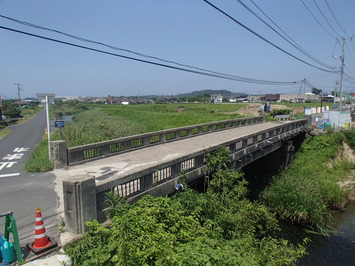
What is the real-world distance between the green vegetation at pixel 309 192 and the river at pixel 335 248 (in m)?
0.57

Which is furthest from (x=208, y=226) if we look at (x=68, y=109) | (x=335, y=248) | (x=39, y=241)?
(x=68, y=109)

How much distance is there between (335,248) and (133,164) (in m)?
7.79

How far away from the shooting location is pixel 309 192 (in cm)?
1316

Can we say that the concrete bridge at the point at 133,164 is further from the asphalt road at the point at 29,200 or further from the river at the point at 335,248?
the river at the point at 335,248

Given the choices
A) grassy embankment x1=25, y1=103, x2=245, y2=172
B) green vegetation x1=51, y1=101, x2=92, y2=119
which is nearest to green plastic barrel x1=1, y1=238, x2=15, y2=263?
grassy embankment x1=25, y1=103, x2=245, y2=172

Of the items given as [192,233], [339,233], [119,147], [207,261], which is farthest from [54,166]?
[339,233]

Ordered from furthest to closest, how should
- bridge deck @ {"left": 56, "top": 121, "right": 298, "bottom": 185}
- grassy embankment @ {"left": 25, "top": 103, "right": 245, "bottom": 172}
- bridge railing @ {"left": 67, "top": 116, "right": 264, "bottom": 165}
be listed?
grassy embankment @ {"left": 25, "top": 103, "right": 245, "bottom": 172}, bridge railing @ {"left": 67, "top": 116, "right": 264, "bottom": 165}, bridge deck @ {"left": 56, "top": 121, "right": 298, "bottom": 185}

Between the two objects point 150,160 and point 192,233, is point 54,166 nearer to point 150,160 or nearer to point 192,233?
point 150,160

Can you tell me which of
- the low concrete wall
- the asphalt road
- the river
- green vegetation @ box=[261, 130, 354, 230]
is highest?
the low concrete wall

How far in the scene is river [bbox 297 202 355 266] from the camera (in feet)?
30.2

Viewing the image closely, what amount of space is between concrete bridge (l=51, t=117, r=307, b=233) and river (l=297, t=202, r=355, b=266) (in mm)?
4094

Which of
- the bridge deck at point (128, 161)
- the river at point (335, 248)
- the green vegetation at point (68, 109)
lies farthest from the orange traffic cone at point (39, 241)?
the green vegetation at point (68, 109)

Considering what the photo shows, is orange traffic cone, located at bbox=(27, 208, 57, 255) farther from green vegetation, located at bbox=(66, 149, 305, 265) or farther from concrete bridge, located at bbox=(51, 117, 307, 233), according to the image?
concrete bridge, located at bbox=(51, 117, 307, 233)

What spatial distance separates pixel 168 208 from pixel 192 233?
67cm
